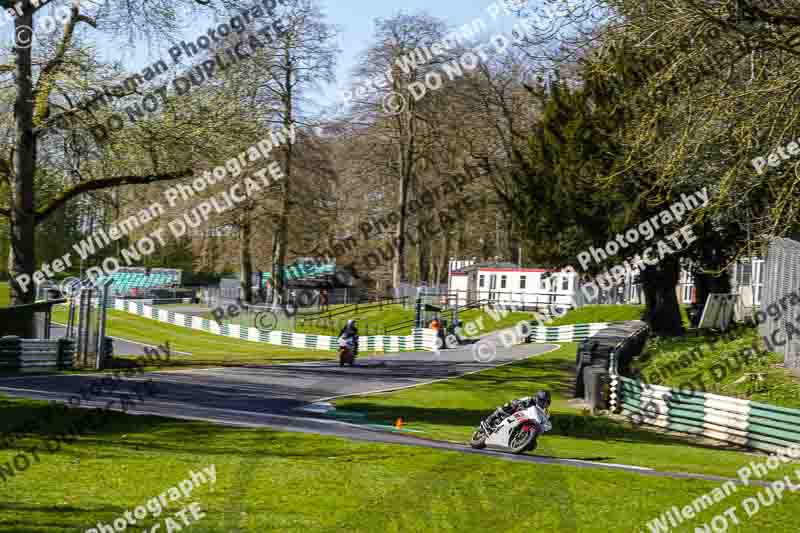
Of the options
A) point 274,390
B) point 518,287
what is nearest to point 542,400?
point 274,390

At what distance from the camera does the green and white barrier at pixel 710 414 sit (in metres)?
16.1

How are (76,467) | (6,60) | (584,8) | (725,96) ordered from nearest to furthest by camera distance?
(76,467) < (725,96) < (584,8) < (6,60)

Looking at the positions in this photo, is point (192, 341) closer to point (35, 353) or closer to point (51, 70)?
point (35, 353)

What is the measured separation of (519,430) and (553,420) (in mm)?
6972

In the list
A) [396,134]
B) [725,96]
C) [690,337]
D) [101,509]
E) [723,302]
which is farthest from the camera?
[396,134]

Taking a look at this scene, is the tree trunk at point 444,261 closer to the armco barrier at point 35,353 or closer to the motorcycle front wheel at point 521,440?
the armco barrier at point 35,353

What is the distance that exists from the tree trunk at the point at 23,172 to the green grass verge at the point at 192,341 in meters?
12.7

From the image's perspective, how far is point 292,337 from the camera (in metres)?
45.4

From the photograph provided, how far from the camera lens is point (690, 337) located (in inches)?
1160

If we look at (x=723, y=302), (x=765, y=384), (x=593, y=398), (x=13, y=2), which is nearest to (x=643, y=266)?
(x=723, y=302)

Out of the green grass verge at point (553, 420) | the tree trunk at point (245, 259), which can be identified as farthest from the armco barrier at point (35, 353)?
the tree trunk at point (245, 259)

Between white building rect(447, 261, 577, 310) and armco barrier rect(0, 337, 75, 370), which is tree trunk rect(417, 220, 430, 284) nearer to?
white building rect(447, 261, 577, 310)

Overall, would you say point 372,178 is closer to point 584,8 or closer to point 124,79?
point 124,79

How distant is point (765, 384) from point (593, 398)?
14.8ft
